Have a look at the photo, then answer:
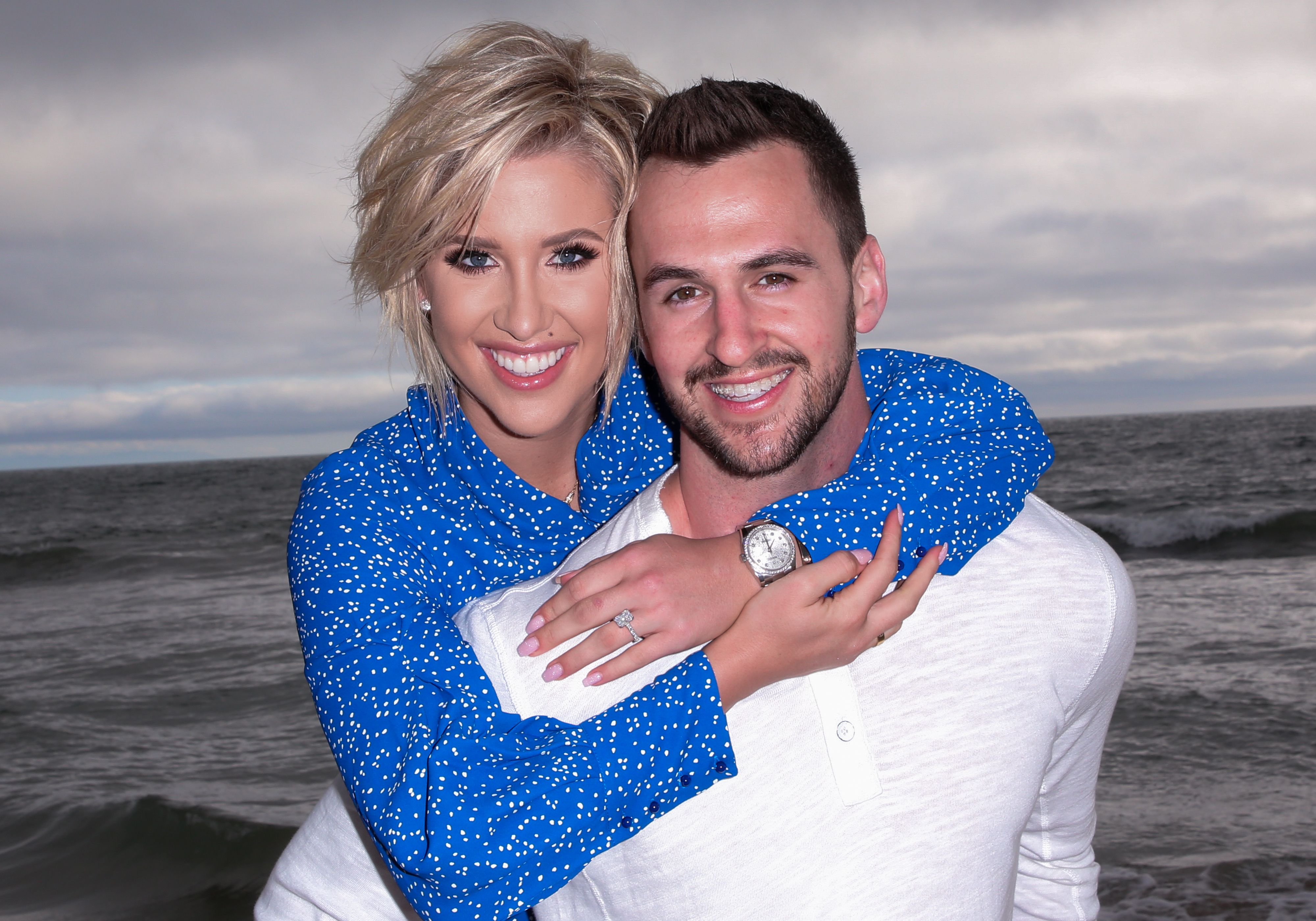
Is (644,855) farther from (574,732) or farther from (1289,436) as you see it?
(1289,436)

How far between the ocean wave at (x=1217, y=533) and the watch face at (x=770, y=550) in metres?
15.3

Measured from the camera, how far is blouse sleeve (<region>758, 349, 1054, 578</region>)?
6.53 ft

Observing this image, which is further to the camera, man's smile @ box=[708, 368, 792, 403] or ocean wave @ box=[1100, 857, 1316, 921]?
ocean wave @ box=[1100, 857, 1316, 921]

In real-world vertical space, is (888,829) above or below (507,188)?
below

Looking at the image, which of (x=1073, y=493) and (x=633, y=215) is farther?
(x=1073, y=493)

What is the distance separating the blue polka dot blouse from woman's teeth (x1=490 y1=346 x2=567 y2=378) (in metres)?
0.26

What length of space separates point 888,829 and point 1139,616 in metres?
9.59

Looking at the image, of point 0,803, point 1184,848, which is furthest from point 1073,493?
point 0,803

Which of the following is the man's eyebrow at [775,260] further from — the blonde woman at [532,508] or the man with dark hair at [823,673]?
the blonde woman at [532,508]

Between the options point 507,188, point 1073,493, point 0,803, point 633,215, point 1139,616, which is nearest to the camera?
point 633,215

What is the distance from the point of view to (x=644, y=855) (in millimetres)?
1886

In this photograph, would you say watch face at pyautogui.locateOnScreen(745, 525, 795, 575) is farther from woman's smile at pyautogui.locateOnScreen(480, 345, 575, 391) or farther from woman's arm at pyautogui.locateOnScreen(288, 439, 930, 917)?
woman's smile at pyautogui.locateOnScreen(480, 345, 575, 391)

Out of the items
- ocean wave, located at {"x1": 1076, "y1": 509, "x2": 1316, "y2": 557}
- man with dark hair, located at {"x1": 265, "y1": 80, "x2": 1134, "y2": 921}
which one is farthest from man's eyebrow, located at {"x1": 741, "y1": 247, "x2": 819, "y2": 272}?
ocean wave, located at {"x1": 1076, "y1": 509, "x2": 1316, "y2": 557}

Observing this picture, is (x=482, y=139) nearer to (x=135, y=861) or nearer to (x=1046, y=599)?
(x=1046, y=599)
